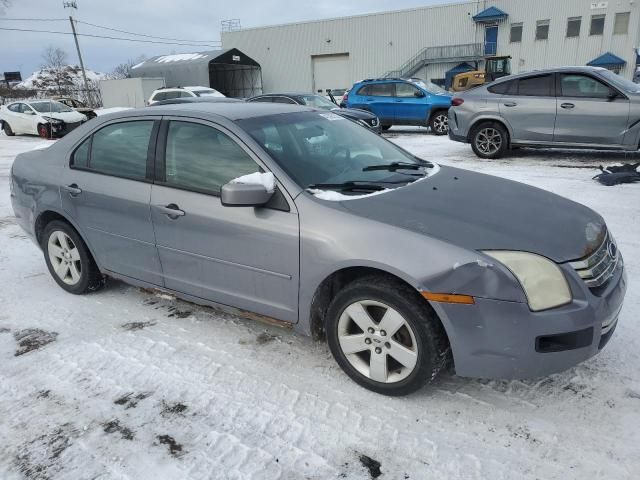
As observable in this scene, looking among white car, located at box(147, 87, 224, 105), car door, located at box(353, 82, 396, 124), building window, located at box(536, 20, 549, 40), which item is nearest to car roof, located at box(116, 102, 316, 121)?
car door, located at box(353, 82, 396, 124)

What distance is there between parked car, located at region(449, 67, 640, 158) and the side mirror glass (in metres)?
7.64

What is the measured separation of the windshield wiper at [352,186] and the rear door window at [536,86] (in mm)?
7224

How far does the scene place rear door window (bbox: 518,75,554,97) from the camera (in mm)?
8875

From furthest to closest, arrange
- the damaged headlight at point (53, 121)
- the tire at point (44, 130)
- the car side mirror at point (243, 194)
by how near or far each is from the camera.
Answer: the tire at point (44, 130) < the damaged headlight at point (53, 121) < the car side mirror at point (243, 194)

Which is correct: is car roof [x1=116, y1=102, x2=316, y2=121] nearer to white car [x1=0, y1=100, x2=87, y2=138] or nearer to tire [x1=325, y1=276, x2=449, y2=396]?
tire [x1=325, y1=276, x2=449, y2=396]

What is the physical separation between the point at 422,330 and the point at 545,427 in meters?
0.75

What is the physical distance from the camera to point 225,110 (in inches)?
136

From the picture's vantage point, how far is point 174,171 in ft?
10.9

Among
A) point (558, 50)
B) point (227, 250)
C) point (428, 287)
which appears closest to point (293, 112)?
point (227, 250)

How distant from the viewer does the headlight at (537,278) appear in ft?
7.61

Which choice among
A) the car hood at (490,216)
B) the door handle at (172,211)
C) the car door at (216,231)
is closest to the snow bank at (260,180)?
the car door at (216,231)

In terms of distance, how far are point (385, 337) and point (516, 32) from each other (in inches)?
1656

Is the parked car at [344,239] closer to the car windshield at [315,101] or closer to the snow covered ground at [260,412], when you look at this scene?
the snow covered ground at [260,412]

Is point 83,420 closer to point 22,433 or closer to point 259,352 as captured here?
point 22,433
